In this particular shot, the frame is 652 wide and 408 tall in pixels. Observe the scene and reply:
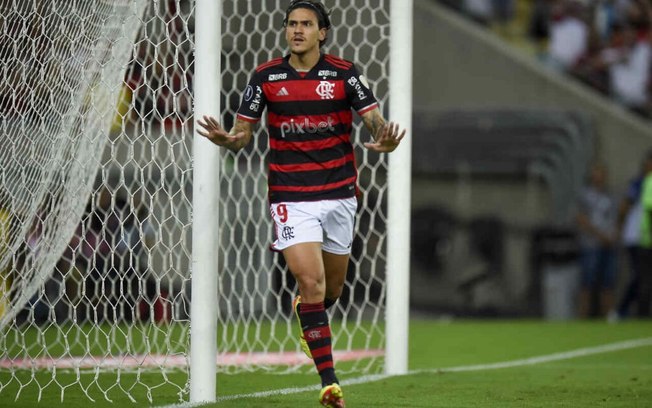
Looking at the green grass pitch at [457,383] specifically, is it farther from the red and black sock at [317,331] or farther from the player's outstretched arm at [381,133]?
the player's outstretched arm at [381,133]

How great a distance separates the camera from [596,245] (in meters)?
16.8

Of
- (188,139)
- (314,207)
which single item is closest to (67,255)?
(188,139)

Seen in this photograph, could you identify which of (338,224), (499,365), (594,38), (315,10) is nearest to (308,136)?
(338,224)

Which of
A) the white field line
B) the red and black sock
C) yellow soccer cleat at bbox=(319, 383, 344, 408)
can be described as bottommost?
the white field line

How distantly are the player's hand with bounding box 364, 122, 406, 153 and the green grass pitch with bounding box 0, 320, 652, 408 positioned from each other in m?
1.42

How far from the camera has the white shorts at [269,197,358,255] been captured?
6.50 m

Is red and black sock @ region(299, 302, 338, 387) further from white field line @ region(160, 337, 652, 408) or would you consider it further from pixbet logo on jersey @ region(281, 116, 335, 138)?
pixbet logo on jersey @ region(281, 116, 335, 138)

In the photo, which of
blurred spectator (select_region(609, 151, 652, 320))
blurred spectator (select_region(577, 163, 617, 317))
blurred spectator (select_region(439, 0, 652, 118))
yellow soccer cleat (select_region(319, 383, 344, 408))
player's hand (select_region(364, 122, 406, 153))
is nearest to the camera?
yellow soccer cleat (select_region(319, 383, 344, 408))

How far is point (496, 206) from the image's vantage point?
668 inches

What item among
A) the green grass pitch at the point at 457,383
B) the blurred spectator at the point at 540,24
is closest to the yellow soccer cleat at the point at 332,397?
the green grass pitch at the point at 457,383

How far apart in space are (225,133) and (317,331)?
1123 mm

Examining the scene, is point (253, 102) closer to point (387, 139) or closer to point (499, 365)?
point (387, 139)

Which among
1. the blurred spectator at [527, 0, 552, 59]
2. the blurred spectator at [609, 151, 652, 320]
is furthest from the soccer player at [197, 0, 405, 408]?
the blurred spectator at [527, 0, 552, 59]

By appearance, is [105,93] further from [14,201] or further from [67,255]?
[67,255]
